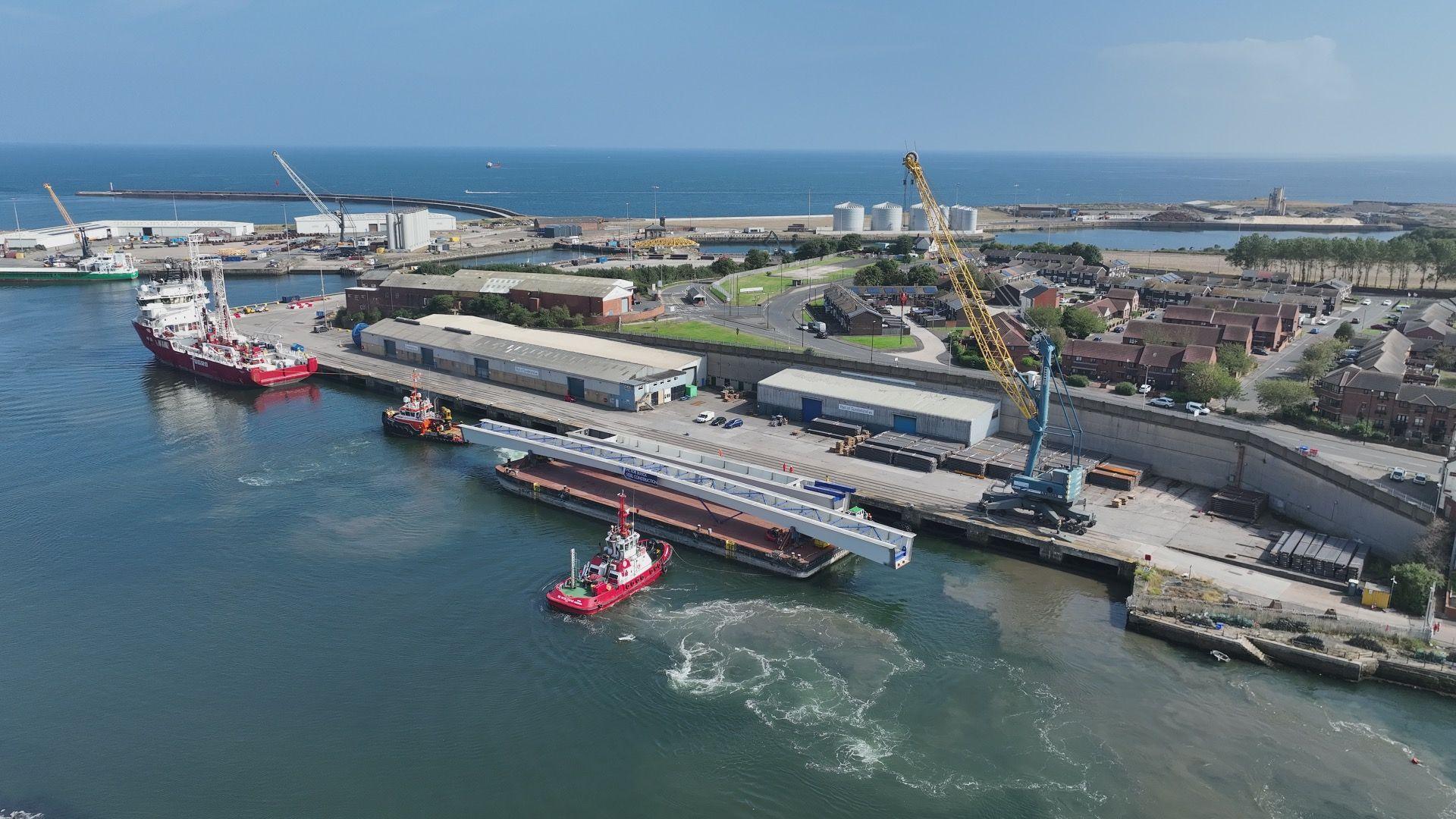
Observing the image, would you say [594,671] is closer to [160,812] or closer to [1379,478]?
[160,812]

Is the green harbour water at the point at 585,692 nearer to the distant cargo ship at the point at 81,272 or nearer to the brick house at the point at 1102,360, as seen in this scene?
the brick house at the point at 1102,360

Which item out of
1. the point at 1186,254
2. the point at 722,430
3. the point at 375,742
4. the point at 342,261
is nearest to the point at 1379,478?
the point at 722,430

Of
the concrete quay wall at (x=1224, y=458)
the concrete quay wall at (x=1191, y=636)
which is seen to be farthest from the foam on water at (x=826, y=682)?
the concrete quay wall at (x=1224, y=458)

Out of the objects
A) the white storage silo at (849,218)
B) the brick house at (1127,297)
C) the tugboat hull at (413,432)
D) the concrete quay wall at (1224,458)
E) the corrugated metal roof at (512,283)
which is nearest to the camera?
the concrete quay wall at (1224,458)

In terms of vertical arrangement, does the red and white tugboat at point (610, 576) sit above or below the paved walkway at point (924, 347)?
below

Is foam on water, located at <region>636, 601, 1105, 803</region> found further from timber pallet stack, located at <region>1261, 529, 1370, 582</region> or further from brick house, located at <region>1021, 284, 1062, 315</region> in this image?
brick house, located at <region>1021, 284, 1062, 315</region>
